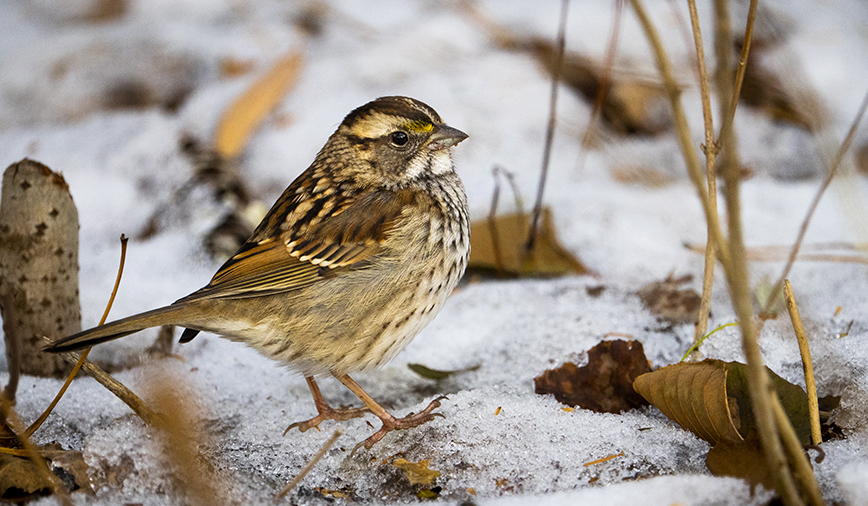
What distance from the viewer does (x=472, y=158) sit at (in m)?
4.98

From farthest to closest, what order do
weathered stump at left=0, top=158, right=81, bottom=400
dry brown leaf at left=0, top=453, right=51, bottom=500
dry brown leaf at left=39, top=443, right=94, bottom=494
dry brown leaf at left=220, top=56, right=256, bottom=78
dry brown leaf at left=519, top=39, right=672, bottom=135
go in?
dry brown leaf at left=220, top=56, right=256, bottom=78 < dry brown leaf at left=519, top=39, right=672, bottom=135 < weathered stump at left=0, top=158, right=81, bottom=400 < dry brown leaf at left=39, top=443, right=94, bottom=494 < dry brown leaf at left=0, top=453, right=51, bottom=500

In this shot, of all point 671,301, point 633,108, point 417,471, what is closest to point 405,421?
point 417,471

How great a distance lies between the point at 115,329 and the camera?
233cm

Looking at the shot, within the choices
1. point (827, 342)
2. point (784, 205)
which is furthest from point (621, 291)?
point (784, 205)

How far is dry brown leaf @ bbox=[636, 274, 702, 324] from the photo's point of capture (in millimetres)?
3346

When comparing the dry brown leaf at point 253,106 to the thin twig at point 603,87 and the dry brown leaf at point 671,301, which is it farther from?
the dry brown leaf at point 671,301

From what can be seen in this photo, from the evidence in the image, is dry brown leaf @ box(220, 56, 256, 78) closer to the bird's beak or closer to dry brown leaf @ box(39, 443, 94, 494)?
the bird's beak

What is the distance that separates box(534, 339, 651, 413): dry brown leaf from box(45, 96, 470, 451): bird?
48 cm

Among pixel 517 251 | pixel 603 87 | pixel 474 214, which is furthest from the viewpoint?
pixel 603 87

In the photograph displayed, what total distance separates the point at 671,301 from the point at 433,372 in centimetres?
116

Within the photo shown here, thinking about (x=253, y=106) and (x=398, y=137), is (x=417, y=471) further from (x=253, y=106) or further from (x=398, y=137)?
(x=253, y=106)

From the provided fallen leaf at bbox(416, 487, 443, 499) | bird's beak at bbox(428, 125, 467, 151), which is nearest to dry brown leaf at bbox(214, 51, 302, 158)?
bird's beak at bbox(428, 125, 467, 151)

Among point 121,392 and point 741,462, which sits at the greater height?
point 121,392

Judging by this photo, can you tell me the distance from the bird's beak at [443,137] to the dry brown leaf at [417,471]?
138 centimetres
